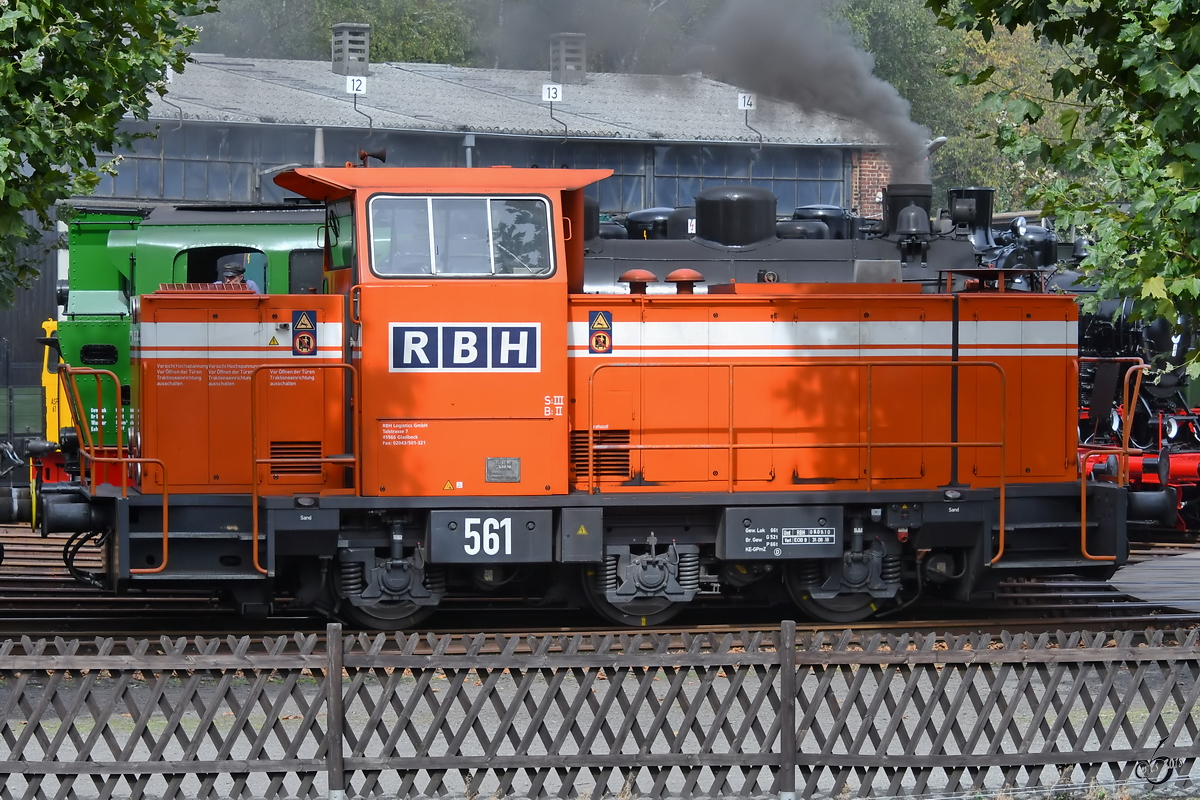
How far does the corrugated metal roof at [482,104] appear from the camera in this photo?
34.1 meters

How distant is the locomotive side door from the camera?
9906 mm

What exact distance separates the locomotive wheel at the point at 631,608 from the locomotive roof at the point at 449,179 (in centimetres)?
299

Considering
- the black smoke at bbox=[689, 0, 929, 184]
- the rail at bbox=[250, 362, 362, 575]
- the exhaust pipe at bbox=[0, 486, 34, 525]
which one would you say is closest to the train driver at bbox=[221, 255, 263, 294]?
the rail at bbox=[250, 362, 362, 575]

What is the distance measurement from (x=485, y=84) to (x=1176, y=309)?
1331 inches

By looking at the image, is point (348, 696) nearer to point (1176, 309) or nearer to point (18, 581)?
point (1176, 309)

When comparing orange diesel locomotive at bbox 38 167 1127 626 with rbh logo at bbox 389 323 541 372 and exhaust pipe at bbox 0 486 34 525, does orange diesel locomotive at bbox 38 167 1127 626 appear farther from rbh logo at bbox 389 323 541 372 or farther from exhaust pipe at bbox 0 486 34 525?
exhaust pipe at bbox 0 486 34 525

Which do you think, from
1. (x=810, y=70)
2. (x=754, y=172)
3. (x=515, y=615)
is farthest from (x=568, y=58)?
(x=515, y=615)

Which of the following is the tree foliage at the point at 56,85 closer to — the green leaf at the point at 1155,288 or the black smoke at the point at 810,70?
the green leaf at the point at 1155,288

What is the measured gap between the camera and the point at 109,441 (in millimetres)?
15164

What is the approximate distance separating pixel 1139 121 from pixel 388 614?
632cm

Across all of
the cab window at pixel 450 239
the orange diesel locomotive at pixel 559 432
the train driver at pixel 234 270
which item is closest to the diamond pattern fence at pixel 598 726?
the orange diesel locomotive at pixel 559 432

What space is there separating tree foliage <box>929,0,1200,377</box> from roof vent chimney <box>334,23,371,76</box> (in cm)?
3274

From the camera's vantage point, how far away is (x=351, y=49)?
3888 centimetres

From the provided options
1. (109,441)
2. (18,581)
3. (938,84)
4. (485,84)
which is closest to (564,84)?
(485,84)
